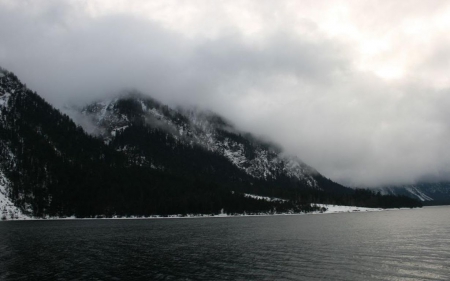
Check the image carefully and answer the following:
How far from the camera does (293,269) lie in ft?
189

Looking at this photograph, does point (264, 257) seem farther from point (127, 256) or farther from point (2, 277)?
point (2, 277)

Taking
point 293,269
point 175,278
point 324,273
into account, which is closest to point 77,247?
point 175,278

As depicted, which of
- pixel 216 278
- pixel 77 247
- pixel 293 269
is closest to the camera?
pixel 216 278

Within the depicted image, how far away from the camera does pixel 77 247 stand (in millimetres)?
91625

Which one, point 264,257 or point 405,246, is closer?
point 264,257

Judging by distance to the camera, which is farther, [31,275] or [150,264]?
[150,264]

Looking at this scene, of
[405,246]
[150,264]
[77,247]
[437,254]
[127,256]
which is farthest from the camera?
[77,247]

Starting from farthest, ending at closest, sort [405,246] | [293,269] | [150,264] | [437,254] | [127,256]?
[405,246] < [127,256] < [437,254] < [150,264] < [293,269]

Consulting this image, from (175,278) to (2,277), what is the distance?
28.1 m

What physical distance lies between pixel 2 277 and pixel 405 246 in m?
85.7

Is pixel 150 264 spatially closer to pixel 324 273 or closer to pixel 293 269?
pixel 293 269

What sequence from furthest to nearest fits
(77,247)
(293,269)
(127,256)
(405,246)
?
(77,247) → (405,246) → (127,256) → (293,269)

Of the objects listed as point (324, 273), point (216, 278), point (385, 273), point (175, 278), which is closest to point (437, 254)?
point (385, 273)

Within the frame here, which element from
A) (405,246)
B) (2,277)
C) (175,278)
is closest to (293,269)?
(175,278)
